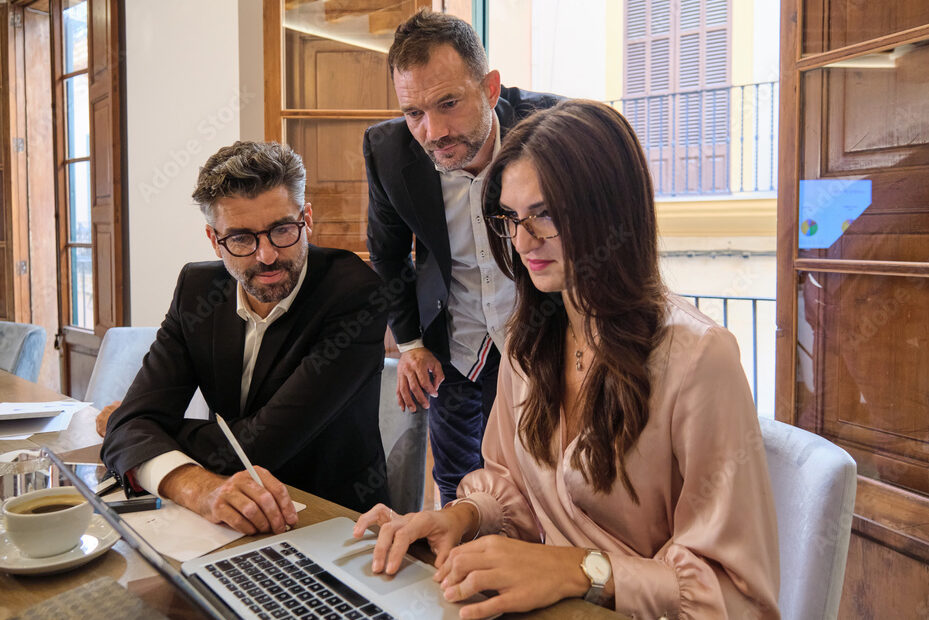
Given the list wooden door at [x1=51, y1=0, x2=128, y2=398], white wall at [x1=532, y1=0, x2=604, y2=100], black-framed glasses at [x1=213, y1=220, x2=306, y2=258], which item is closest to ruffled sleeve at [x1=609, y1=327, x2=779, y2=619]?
black-framed glasses at [x1=213, y1=220, x2=306, y2=258]

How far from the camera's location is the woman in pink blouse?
841mm

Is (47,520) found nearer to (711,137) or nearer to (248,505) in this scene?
(248,505)

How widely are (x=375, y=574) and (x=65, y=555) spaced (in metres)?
0.37

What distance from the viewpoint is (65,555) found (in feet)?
2.93

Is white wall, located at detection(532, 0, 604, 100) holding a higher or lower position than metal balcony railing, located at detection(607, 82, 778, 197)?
higher

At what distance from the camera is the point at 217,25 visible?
3381 mm

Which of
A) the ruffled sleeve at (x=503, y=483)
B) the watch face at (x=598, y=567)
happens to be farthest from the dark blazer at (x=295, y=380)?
the watch face at (x=598, y=567)

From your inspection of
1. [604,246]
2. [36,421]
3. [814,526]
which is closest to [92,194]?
[36,421]

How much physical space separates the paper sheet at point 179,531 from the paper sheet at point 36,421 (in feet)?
2.28

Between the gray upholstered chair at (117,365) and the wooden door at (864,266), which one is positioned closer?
the wooden door at (864,266)

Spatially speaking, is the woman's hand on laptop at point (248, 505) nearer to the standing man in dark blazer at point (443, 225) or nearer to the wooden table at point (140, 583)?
the wooden table at point (140, 583)

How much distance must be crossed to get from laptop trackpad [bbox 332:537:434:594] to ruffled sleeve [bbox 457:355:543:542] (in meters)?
0.21

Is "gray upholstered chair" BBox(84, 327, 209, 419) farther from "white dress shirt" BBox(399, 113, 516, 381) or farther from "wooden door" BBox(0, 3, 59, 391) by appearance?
"wooden door" BBox(0, 3, 59, 391)

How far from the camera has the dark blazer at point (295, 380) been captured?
1.42m
